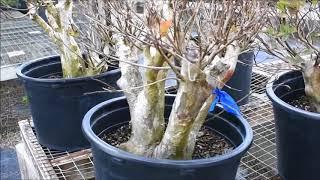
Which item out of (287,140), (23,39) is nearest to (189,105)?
(287,140)

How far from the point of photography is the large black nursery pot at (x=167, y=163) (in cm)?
77

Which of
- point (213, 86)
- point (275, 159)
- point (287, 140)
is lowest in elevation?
point (275, 159)

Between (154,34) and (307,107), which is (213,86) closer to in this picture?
(154,34)

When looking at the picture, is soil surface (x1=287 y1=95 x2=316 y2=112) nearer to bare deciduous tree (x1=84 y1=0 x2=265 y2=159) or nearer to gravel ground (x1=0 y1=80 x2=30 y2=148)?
bare deciduous tree (x1=84 y1=0 x2=265 y2=159)

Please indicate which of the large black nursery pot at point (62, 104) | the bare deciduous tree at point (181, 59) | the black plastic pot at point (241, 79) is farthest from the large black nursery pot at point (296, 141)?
the large black nursery pot at point (62, 104)

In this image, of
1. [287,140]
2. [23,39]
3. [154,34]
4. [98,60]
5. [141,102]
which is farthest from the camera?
[23,39]

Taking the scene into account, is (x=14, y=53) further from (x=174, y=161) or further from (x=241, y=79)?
(x=174, y=161)

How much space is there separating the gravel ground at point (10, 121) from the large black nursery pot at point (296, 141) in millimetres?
1146

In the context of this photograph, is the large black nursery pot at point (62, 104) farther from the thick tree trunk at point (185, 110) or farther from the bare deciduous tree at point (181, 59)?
the thick tree trunk at point (185, 110)

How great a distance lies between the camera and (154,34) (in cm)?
70

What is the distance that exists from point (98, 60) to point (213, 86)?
0.66 meters

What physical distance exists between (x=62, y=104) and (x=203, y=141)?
0.48 m

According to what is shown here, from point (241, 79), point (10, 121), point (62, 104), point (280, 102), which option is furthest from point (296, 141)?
point (10, 121)

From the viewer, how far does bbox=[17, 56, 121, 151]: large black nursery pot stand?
1.23 m
